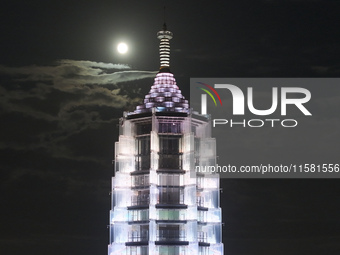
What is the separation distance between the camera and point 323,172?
101875 millimetres

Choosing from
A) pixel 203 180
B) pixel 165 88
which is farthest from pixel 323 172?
pixel 165 88

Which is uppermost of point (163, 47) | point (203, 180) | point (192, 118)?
point (163, 47)

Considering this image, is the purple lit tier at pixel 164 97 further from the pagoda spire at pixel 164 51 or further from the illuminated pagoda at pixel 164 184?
the pagoda spire at pixel 164 51

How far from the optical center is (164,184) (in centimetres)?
9994

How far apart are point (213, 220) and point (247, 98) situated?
46.2 feet

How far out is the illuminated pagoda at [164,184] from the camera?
321 feet

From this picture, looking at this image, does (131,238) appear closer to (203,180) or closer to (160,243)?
(160,243)

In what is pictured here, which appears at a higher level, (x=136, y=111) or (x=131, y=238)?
(x=136, y=111)

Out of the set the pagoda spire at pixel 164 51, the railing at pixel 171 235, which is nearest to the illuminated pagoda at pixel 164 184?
the railing at pixel 171 235

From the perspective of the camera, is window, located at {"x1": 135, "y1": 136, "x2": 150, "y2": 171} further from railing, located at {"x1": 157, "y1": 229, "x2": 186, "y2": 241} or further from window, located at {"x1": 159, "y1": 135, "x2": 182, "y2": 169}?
railing, located at {"x1": 157, "y1": 229, "x2": 186, "y2": 241}

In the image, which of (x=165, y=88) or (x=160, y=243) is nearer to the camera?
(x=160, y=243)

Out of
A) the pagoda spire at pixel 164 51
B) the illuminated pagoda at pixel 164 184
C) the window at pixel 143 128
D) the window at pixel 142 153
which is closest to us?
the illuminated pagoda at pixel 164 184

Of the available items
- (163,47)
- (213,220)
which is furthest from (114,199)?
(163,47)

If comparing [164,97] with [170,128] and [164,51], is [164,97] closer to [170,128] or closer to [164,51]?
[170,128]
